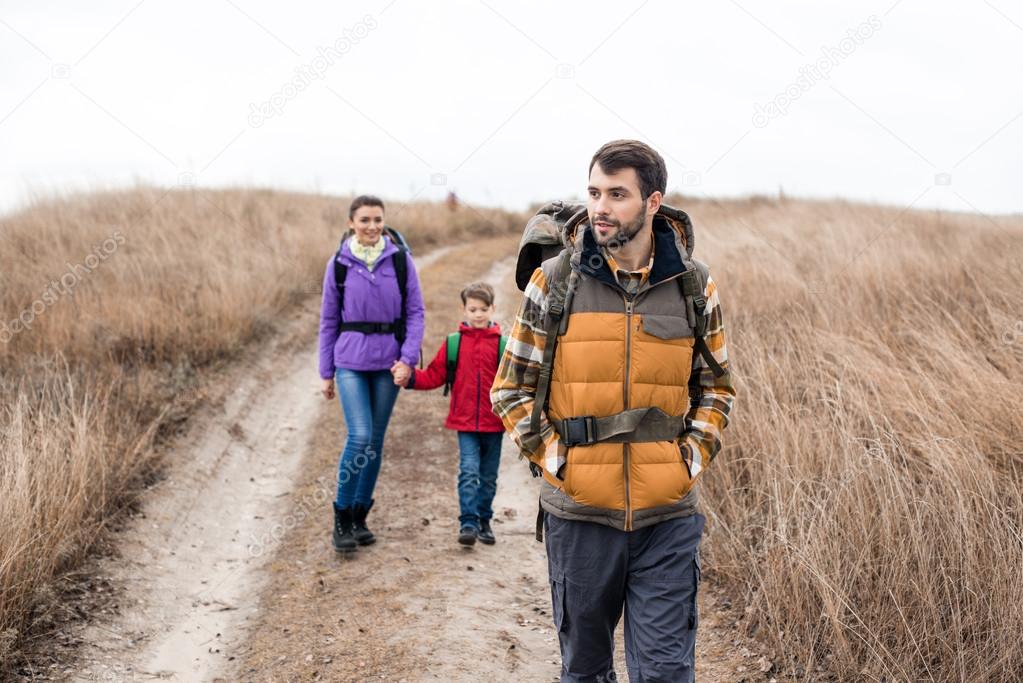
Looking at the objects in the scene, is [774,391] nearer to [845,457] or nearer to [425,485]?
[845,457]

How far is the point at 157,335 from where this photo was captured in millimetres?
8422

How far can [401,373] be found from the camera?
17.5 ft

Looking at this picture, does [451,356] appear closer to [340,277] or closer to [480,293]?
[480,293]

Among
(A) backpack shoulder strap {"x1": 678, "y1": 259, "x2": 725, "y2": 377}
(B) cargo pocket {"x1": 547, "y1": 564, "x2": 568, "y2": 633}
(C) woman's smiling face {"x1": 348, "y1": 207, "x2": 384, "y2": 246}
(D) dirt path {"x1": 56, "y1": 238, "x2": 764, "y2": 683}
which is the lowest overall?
(D) dirt path {"x1": 56, "y1": 238, "x2": 764, "y2": 683}

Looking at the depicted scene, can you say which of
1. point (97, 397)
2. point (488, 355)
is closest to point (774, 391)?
point (488, 355)

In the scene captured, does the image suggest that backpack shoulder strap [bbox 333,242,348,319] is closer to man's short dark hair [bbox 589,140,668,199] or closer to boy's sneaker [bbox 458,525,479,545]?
boy's sneaker [bbox 458,525,479,545]

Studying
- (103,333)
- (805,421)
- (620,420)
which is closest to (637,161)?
(620,420)

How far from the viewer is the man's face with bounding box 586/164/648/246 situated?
2.57 m

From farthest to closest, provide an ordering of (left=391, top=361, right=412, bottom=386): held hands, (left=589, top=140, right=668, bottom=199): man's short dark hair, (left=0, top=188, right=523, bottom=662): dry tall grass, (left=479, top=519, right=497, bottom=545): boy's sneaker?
(left=479, top=519, right=497, bottom=545): boy's sneaker, (left=391, top=361, right=412, bottom=386): held hands, (left=0, top=188, right=523, bottom=662): dry tall grass, (left=589, top=140, right=668, bottom=199): man's short dark hair

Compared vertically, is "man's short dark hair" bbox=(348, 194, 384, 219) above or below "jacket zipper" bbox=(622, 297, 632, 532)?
above

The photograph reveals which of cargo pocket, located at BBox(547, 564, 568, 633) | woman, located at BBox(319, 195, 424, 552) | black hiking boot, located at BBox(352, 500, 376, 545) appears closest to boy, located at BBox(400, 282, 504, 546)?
woman, located at BBox(319, 195, 424, 552)

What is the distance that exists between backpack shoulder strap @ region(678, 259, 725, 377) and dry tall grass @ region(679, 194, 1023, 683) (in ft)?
5.23

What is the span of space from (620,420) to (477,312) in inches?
118

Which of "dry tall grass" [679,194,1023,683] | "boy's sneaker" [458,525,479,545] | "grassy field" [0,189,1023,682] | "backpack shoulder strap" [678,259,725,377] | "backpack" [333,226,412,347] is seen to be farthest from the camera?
"boy's sneaker" [458,525,479,545]
